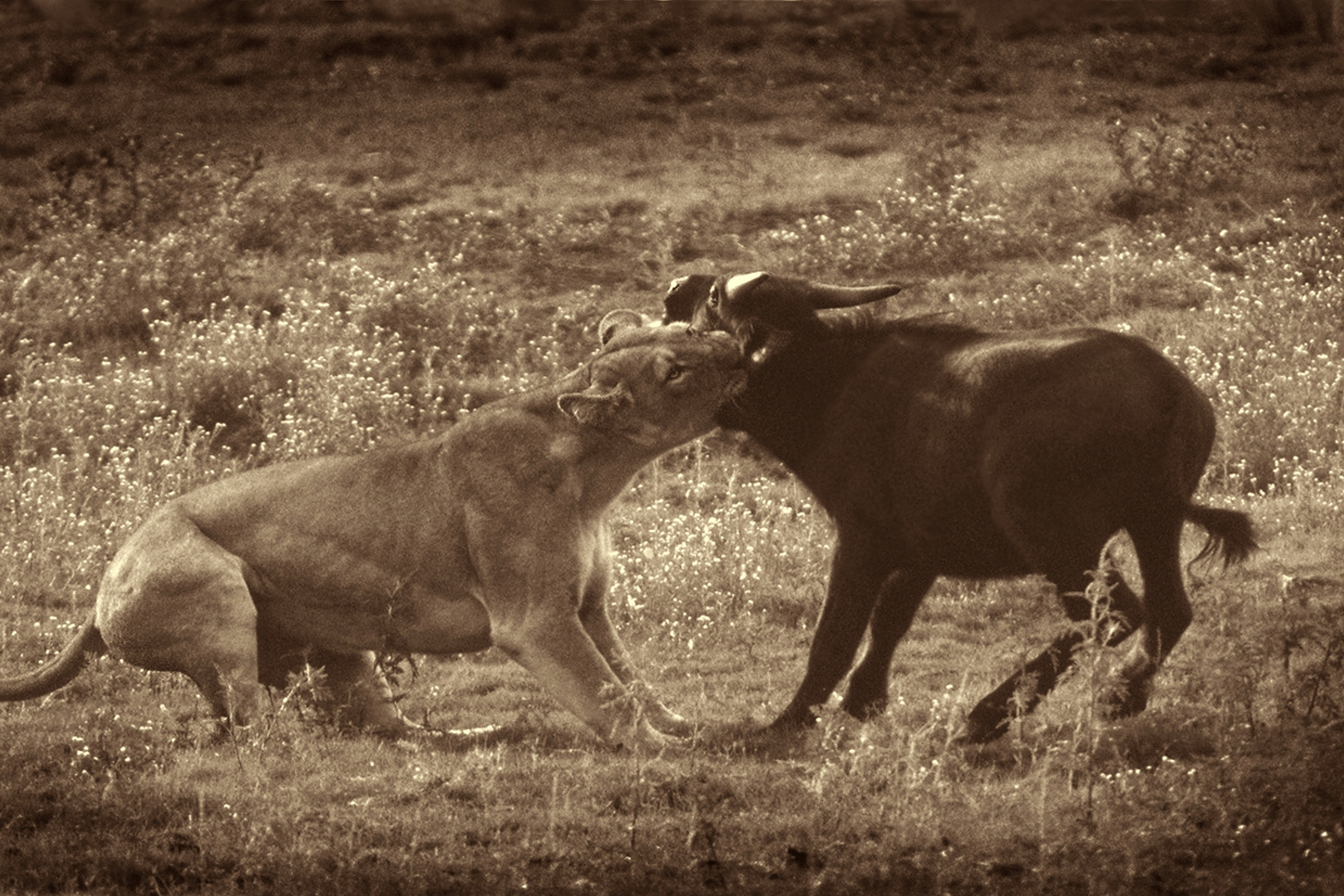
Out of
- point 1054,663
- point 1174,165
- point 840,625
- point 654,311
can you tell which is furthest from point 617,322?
point 1174,165

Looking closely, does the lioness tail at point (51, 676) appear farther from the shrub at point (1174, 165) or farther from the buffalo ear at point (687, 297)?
the shrub at point (1174, 165)

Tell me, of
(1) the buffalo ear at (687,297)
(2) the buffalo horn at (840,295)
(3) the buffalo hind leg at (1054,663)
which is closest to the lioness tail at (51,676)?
(1) the buffalo ear at (687,297)

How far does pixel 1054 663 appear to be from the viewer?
→ 786 cm

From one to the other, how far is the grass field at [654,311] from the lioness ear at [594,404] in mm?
1268

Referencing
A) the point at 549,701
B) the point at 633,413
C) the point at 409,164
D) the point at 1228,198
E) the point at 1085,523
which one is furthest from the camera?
the point at 409,164

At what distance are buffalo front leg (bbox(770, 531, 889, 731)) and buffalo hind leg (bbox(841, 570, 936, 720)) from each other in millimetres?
182

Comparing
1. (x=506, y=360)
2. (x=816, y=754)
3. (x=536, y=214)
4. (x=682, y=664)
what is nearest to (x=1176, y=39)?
(x=536, y=214)

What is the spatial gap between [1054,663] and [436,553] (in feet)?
7.83

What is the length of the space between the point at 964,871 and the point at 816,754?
4.89ft

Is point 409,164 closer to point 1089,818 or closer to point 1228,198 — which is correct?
point 1228,198

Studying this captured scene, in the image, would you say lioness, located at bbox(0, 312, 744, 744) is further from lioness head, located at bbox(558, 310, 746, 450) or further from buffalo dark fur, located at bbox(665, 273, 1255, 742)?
buffalo dark fur, located at bbox(665, 273, 1255, 742)

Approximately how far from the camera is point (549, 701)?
9242 mm

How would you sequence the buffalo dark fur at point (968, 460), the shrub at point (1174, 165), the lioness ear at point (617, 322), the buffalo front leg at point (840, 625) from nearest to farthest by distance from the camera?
1. the buffalo dark fur at point (968, 460)
2. the buffalo front leg at point (840, 625)
3. the lioness ear at point (617, 322)
4. the shrub at point (1174, 165)

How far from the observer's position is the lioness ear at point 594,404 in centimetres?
822
